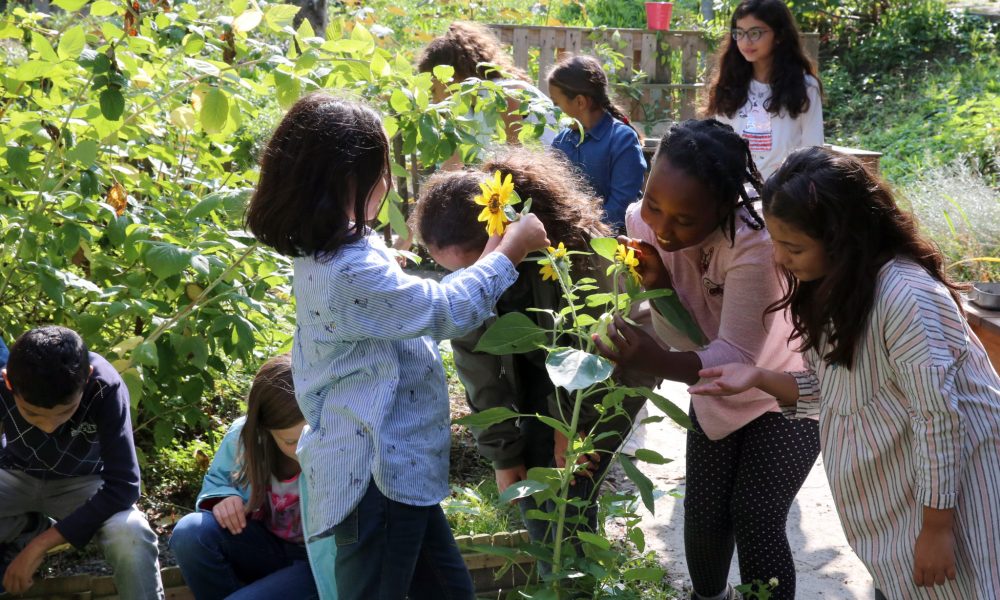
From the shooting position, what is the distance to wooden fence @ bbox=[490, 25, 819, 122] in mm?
9586

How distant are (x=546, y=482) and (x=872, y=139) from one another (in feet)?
25.8

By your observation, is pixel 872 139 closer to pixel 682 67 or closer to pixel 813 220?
pixel 682 67

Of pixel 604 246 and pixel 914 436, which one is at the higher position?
pixel 604 246

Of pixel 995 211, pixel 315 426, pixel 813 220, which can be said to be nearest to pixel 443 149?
pixel 315 426

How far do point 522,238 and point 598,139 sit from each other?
7.23ft

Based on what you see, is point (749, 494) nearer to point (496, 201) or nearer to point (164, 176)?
point (496, 201)

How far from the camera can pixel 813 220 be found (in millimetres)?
1977

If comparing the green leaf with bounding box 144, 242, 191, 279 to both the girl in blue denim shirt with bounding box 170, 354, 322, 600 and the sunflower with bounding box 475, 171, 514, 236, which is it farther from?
the sunflower with bounding box 475, 171, 514, 236

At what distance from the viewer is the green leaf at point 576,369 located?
181 cm

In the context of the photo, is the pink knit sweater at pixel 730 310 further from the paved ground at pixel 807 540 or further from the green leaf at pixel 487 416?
the paved ground at pixel 807 540

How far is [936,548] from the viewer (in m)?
1.92

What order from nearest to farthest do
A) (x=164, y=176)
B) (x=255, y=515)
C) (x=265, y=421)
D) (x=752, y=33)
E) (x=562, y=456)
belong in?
(x=562, y=456)
(x=265, y=421)
(x=255, y=515)
(x=164, y=176)
(x=752, y=33)

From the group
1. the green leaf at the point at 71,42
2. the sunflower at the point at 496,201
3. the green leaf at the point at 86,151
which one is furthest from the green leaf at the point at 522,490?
the green leaf at the point at 71,42

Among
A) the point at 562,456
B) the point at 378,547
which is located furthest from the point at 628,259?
the point at 378,547
